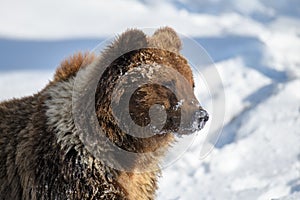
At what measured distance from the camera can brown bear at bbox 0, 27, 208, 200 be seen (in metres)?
4.01

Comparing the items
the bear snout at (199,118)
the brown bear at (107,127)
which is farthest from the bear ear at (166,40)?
the bear snout at (199,118)

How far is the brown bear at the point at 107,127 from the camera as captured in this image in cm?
401

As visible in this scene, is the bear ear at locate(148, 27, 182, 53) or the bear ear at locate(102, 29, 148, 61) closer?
the bear ear at locate(102, 29, 148, 61)

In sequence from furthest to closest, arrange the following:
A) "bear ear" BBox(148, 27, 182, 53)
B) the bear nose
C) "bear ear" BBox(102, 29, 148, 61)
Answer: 1. "bear ear" BBox(148, 27, 182, 53)
2. "bear ear" BBox(102, 29, 148, 61)
3. the bear nose

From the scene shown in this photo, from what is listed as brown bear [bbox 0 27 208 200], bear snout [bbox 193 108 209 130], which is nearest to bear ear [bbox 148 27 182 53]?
brown bear [bbox 0 27 208 200]

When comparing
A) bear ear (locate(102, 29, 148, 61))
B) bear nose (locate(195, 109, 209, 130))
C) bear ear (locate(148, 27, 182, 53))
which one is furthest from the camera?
bear ear (locate(148, 27, 182, 53))

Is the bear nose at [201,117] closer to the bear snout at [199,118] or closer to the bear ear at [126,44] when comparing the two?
the bear snout at [199,118]

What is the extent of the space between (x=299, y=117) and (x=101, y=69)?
4.89 m

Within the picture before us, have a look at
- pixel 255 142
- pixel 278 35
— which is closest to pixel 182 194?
pixel 255 142

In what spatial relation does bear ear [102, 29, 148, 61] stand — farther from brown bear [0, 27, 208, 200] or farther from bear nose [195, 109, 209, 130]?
bear nose [195, 109, 209, 130]

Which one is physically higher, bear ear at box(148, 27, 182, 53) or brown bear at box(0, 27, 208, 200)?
bear ear at box(148, 27, 182, 53)

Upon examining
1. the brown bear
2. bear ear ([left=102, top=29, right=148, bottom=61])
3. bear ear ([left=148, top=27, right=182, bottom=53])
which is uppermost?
bear ear ([left=148, top=27, right=182, bottom=53])

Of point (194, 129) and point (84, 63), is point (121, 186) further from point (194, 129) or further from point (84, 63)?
point (84, 63)

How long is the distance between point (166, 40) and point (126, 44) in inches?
15.4
